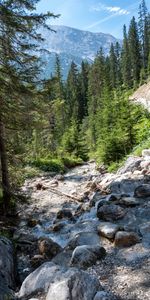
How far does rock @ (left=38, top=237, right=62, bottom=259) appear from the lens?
7.23m

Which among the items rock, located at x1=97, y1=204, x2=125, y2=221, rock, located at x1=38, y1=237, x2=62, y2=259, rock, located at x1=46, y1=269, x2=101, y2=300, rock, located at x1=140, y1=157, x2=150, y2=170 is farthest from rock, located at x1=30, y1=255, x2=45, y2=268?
rock, located at x1=140, y1=157, x2=150, y2=170

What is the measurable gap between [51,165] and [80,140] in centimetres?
993

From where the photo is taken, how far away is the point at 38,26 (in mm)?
11367

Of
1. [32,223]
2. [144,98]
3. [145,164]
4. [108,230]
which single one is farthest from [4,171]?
[144,98]

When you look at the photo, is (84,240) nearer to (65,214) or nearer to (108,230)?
(108,230)

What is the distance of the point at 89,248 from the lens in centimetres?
616

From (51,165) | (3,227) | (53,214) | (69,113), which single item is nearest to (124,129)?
(51,165)

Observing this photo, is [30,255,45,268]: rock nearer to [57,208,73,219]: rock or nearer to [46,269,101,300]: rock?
[46,269,101,300]: rock

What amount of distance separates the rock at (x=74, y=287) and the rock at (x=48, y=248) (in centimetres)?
244

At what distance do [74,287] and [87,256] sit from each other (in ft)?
5.00

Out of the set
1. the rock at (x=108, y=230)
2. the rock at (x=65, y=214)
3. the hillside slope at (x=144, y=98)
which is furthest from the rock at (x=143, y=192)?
the hillside slope at (x=144, y=98)

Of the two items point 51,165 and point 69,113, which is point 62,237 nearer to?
point 51,165

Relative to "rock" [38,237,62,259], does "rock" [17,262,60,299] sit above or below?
above

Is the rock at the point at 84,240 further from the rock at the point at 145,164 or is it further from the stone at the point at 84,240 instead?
the rock at the point at 145,164
